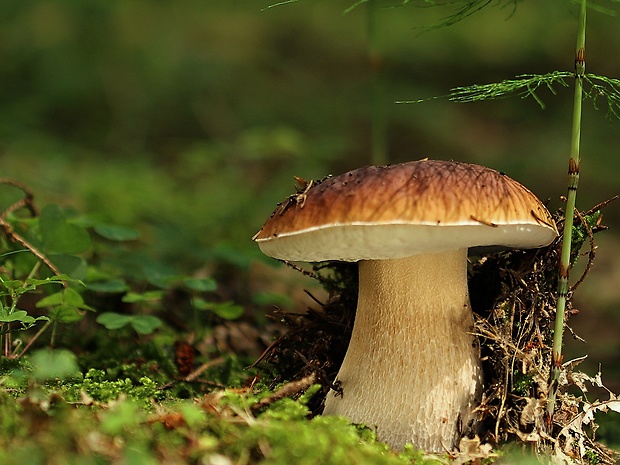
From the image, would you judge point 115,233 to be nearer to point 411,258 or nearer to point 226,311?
point 226,311

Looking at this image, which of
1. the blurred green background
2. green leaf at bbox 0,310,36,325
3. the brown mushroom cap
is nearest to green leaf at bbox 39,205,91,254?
green leaf at bbox 0,310,36,325

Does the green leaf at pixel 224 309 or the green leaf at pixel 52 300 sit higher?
the green leaf at pixel 52 300

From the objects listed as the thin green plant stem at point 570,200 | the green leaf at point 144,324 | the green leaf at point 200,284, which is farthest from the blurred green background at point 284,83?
the thin green plant stem at point 570,200

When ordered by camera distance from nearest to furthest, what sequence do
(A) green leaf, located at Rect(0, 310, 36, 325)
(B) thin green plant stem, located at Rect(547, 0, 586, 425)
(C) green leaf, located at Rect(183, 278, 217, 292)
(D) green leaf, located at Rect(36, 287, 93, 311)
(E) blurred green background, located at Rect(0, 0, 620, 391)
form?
(B) thin green plant stem, located at Rect(547, 0, 586, 425) → (A) green leaf, located at Rect(0, 310, 36, 325) → (D) green leaf, located at Rect(36, 287, 93, 311) → (C) green leaf, located at Rect(183, 278, 217, 292) → (E) blurred green background, located at Rect(0, 0, 620, 391)

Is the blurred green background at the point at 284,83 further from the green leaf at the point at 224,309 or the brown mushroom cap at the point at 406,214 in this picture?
the brown mushroom cap at the point at 406,214

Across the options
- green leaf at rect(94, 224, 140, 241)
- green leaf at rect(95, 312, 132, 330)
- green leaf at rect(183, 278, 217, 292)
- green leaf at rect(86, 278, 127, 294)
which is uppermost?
green leaf at rect(94, 224, 140, 241)

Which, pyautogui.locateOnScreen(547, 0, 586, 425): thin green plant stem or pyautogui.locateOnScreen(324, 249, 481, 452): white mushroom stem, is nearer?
pyautogui.locateOnScreen(547, 0, 586, 425): thin green plant stem

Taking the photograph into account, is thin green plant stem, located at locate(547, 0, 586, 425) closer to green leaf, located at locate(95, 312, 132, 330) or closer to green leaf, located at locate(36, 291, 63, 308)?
green leaf, located at locate(95, 312, 132, 330)
